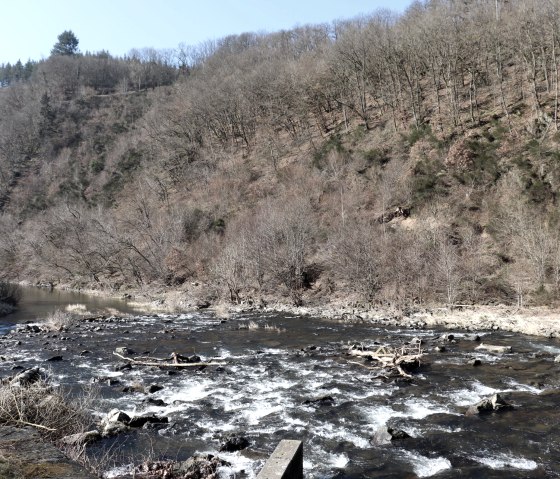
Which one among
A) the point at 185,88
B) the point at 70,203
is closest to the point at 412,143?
the point at 70,203

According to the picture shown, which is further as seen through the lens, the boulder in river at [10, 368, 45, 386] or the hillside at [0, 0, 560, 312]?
the hillside at [0, 0, 560, 312]

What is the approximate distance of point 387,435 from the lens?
1061 centimetres

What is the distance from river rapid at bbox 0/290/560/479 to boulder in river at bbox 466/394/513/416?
0.28 m

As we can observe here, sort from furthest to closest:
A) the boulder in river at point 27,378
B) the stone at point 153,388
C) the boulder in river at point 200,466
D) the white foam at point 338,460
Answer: the stone at point 153,388 → the boulder in river at point 27,378 → the white foam at point 338,460 → the boulder in river at point 200,466

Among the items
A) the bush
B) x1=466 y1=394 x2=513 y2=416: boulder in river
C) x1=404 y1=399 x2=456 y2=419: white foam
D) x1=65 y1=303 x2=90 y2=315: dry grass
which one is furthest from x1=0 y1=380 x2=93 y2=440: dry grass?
the bush

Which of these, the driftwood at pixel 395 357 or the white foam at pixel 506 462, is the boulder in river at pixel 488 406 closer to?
the white foam at pixel 506 462

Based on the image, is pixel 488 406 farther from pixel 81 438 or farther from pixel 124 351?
pixel 124 351

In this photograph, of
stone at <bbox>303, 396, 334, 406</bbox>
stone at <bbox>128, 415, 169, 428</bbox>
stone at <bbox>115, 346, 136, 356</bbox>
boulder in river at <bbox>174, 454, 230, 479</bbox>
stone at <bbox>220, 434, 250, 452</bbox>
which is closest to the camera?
boulder in river at <bbox>174, 454, 230, 479</bbox>

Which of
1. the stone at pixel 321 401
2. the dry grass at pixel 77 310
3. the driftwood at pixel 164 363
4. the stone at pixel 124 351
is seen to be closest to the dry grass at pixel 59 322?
the dry grass at pixel 77 310

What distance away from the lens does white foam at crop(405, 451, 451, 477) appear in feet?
29.9

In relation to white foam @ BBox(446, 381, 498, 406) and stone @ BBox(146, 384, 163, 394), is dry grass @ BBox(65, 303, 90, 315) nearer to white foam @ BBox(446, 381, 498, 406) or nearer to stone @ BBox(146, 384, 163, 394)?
stone @ BBox(146, 384, 163, 394)

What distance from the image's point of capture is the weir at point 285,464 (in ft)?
20.6

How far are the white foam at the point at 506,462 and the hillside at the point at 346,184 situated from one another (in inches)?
714

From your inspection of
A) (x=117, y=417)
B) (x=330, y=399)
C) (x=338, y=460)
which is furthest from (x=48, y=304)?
(x=338, y=460)
